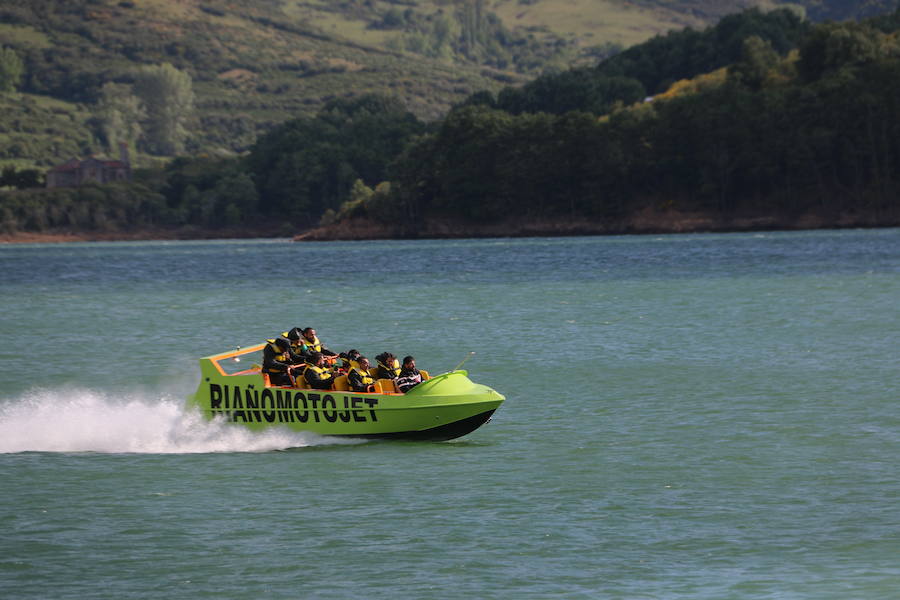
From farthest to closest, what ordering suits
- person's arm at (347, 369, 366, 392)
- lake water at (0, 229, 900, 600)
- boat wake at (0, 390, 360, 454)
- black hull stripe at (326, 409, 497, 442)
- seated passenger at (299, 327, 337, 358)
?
boat wake at (0, 390, 360, 454) < seated passenger at (299, 327, 337, 358) < black hull stripe at (326, 409, 497, 442) < person's arm at (347, 369, 366, 392) < lake water at (0, 229, 900, 600)

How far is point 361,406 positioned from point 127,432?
276 inches

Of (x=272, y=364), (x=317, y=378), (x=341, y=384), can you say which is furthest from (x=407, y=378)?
(x=272, y=364)

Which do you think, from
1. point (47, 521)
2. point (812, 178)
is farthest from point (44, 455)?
point (812, 178)

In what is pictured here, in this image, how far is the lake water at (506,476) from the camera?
20.3m

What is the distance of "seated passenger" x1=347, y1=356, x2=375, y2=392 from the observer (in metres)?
28.6

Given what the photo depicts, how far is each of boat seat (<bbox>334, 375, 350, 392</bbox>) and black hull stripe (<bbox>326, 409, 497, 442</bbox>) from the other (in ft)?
3.82

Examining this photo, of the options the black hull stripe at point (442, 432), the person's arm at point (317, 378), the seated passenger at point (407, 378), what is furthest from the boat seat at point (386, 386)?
the person's arm at point (317, 378)

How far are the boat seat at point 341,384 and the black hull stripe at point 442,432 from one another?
1163 millimetres

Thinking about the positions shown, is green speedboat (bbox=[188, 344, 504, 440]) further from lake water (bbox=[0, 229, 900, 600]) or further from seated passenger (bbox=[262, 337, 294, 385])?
lake water (bbox=[0, 229, 900, 600])

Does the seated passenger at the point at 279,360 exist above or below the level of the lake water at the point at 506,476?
above

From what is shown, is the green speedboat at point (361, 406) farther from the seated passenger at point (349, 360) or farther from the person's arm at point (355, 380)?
the seated passenger at point (349, 360)

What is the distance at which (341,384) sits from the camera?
95.2 ft

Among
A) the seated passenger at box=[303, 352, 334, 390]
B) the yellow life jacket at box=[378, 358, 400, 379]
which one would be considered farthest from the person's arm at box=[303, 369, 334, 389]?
the yellow life jacket at box=[378, 358, 400, 379]

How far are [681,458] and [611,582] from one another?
9.28 meters
